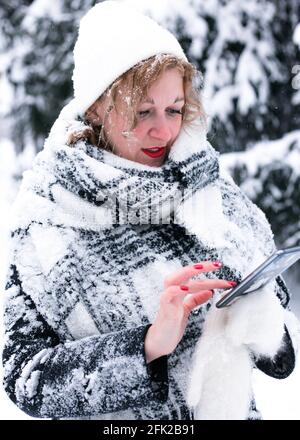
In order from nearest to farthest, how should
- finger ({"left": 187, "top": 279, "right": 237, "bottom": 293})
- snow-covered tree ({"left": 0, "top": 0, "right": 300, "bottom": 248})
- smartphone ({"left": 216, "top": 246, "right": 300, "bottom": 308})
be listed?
1. smartphone ({"left": 216, "top": 246, "right": 300, "bottom": 308})
2. finger ({"left": 187, "top": 279, "right": 237, "bottom": 293})
3. snow-covered tree ({"left": 0, "top": 0, "right": 300, "bottom": 248})

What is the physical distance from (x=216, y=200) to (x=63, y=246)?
1.43ft

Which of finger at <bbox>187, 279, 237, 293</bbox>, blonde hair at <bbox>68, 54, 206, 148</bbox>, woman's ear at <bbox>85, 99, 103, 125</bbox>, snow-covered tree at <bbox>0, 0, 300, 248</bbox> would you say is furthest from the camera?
snow-covered tree at <bbox>0, 0, 300, 248</bbox>

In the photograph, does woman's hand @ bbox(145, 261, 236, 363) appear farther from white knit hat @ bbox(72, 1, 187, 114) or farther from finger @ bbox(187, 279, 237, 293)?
white knit hat @ bbox(72, 1, 187, 114)

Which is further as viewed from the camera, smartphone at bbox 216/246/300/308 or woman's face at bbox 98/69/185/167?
woman's face at bbox 98/69/185/167

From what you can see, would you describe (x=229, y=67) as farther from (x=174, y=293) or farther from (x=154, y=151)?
(x=174, y=293)

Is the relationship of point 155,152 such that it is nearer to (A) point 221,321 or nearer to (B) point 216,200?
(B) point 216,200

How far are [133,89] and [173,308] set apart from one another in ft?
1.88

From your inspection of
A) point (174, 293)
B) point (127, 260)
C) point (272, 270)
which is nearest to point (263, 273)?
point (272, 270)

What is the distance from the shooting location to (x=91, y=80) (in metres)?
1.52

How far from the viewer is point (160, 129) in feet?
4.82

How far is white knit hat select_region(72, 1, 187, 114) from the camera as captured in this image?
4.88ft

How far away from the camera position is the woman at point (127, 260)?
1277mm

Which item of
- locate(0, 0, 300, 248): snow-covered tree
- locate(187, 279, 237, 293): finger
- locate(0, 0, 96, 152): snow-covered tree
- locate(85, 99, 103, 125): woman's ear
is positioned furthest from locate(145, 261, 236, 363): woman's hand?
locate(0, 0, 96, 152): snow-covered tree

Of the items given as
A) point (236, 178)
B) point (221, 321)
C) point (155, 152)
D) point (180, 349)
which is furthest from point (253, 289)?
point (236, 178)
